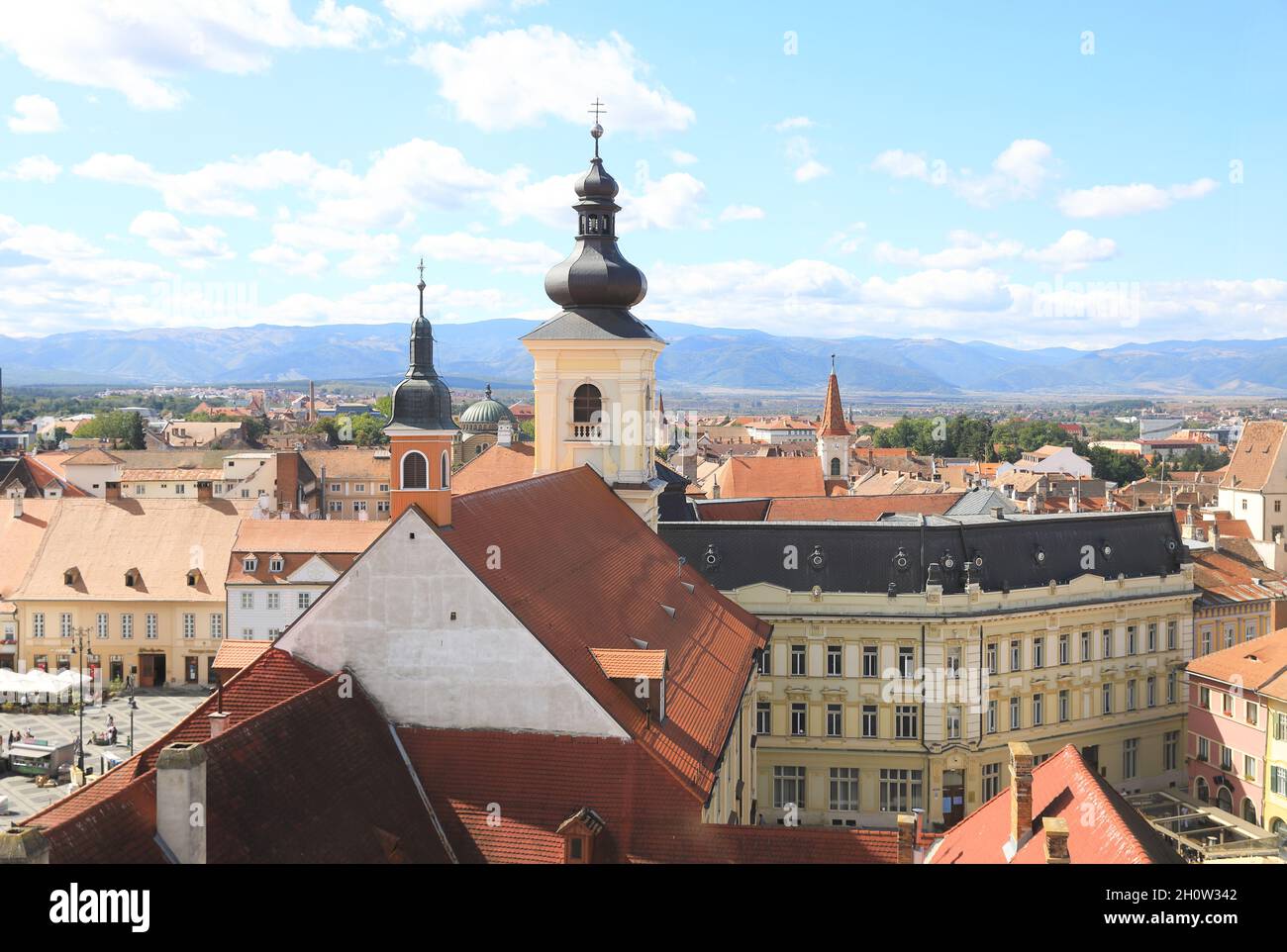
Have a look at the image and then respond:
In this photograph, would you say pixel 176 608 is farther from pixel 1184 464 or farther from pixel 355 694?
pixel 1184 464

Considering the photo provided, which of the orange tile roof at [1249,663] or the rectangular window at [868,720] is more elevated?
the orange tile roof at [1249,663]

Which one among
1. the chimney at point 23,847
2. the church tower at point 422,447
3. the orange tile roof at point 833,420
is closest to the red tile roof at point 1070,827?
the church tower at point 422,447

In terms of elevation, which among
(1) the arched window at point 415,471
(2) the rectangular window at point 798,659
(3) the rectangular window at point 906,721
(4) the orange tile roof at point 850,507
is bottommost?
(3) the rectangular window at point 906,721

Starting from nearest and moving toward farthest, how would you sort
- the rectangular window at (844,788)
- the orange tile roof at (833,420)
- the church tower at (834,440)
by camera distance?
the rectangular window at (844,788)
the orange tile roof at (833,420)
the church tower at (834,440)

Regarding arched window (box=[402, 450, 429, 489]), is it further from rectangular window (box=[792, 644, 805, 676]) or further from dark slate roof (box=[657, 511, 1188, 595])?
rectangular window (box=[792, 644, 805, 676])

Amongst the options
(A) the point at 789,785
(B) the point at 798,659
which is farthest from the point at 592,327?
(A) the point at 789,785

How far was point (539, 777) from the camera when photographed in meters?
20.2

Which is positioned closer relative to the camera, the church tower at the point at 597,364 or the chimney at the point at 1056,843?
the chimney at the point at 1056,843

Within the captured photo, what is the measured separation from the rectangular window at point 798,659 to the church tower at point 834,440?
72291 mm

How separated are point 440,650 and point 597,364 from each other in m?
18.9

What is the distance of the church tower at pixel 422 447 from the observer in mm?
21484

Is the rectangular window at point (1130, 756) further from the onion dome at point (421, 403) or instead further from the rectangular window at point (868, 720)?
the onion dome at point (421, 403)

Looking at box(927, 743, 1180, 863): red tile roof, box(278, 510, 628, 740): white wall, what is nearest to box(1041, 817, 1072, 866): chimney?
box(927, 743, 1180, 863): red tile roof
